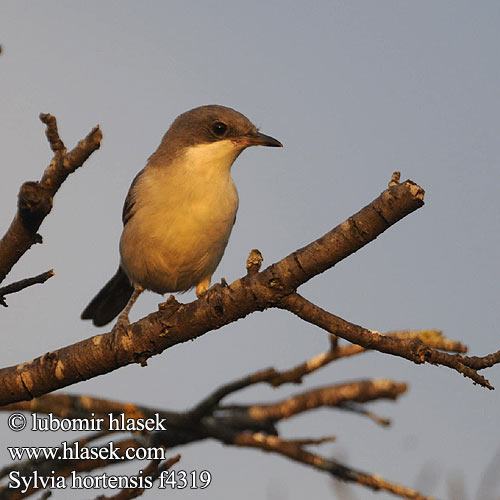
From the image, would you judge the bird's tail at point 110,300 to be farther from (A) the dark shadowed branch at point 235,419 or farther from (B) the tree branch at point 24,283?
(B) the tree branch at point 24,283

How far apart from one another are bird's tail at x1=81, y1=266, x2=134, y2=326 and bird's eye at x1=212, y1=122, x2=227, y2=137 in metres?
2.14

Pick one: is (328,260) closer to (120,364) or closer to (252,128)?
(120,364)

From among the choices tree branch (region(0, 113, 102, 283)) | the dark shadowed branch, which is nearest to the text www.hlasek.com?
the dark shadowed branch

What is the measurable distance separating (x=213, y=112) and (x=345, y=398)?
332 cm

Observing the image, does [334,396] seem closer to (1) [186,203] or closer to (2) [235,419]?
(2) [235,419]

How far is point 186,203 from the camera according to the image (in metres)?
6.56

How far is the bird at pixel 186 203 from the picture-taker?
659 cm

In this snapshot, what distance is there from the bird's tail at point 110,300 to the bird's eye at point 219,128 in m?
2.14

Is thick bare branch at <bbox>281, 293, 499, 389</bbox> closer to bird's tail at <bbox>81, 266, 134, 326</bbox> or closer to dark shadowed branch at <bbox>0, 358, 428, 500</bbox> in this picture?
dark shadowed branch at <bbox>0, 358, 428, 500</bbox>

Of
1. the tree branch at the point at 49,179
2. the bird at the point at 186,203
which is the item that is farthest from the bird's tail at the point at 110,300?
the tree branch at the point at 49,179

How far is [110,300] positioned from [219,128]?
2561 millimetres

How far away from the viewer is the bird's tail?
8.38 meters

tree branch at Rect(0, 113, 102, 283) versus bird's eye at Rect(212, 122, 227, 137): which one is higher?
bird's eye at Rect(212, 122, 227, 137)

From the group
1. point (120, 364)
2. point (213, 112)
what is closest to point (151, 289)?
point (213, 112)
